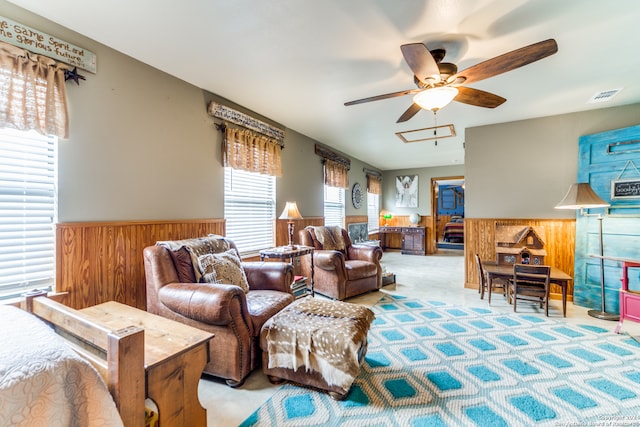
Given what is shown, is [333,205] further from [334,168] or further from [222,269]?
[222,269]

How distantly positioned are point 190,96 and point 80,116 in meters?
1.01

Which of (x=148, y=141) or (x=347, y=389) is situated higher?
(x=148, y=141)

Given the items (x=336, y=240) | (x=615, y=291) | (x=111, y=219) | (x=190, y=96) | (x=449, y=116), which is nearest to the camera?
(x=111, y=219)

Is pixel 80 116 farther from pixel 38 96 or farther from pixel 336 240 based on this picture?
pixel 336 240

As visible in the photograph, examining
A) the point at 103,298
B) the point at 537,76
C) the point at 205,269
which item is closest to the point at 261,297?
the point at 205,269

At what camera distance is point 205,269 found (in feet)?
7.09

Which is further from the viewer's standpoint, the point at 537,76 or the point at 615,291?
the point at 615,291

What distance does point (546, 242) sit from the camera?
3.74 m

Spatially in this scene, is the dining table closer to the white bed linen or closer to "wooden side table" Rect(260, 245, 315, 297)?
"wooden side table" Rect(260, 245, 315, 297)

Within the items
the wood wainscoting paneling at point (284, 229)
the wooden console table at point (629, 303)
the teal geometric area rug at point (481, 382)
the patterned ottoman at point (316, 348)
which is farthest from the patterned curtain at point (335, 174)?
the wooden console table at point (629, 303)

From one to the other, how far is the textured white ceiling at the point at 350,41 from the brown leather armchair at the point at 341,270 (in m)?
1.86

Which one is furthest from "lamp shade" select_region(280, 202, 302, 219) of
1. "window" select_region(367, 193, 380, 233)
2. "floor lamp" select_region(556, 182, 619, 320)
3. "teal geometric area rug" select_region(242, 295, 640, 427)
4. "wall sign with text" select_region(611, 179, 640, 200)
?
"window" select_region(367, 193, 380, 233)

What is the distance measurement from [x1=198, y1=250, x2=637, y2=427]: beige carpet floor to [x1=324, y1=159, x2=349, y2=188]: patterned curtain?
6.71ft

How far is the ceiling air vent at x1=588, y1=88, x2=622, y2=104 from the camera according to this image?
9.63 ft
